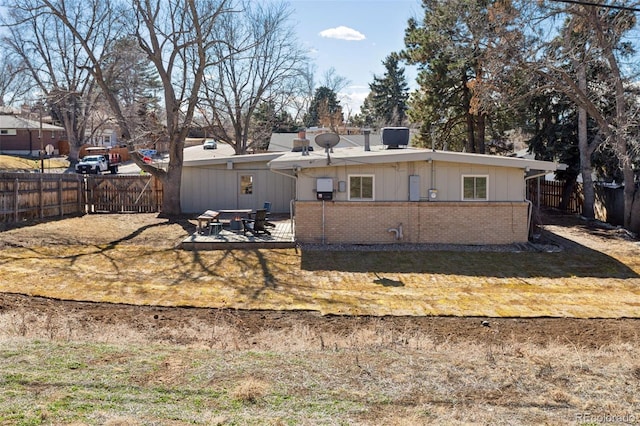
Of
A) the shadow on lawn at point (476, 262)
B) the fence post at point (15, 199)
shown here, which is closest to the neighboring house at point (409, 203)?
the shadow on lawn at point (476, 262)

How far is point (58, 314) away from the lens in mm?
8930

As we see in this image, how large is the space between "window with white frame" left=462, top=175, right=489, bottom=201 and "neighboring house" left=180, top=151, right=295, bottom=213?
351 inches

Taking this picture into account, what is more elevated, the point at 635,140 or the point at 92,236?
the point at 635,140

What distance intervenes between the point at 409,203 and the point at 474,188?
196cm

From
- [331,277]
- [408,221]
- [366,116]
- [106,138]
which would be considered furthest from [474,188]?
[106,138]

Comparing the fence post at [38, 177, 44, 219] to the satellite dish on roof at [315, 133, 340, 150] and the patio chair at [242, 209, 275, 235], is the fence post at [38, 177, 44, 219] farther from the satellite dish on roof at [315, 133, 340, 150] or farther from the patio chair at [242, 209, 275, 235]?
the satellite dish on roof at [315, 133, 340, 150]

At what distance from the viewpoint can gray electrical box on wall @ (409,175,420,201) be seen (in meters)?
15.3

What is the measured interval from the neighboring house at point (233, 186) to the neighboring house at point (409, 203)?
283 inches

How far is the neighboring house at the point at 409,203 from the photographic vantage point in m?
15.4

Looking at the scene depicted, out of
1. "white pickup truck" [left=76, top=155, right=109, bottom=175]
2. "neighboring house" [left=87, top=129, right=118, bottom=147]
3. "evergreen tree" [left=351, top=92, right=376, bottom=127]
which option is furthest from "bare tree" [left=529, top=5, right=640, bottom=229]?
"neighboring house" [left=87, top=129, right=118, bottom=147]

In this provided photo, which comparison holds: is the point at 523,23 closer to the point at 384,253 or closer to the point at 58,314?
the point at 384,253

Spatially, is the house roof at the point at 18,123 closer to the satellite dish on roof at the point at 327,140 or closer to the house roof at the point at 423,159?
the satellite dish on roof at the point at 327,140

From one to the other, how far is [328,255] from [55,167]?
1399 inches

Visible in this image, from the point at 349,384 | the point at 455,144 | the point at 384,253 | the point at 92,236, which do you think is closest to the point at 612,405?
the point at 349,384
